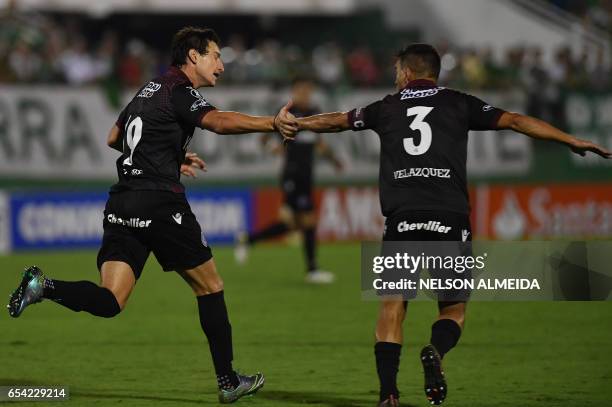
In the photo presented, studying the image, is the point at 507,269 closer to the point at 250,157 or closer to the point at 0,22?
the point at 250,157

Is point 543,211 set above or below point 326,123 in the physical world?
above

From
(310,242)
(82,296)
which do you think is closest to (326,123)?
(82,296)

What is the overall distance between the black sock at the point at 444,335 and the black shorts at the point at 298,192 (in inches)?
339

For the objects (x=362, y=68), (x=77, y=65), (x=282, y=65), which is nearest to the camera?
(x=77, y=65)

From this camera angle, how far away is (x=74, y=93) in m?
22.5

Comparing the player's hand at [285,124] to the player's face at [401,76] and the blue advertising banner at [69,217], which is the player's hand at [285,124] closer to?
the player's face at [401,76]

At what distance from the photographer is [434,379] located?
7180 millimetres

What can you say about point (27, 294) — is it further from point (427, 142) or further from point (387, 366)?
point (427, 142)

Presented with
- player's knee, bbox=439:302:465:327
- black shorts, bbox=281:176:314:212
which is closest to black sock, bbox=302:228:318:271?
black shorts, bbox=281:176:314:212

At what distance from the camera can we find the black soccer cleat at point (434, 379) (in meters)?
7.17

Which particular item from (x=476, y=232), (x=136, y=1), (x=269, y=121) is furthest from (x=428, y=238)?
(x=136, y=1)

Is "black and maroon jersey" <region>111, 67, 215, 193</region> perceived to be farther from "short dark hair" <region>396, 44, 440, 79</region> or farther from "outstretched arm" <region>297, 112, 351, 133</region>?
"short dark hair" <region>396, 44, 440, 79</region>

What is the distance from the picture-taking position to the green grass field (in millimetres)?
8539

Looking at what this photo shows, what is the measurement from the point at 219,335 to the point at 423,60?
2270 millimetres
